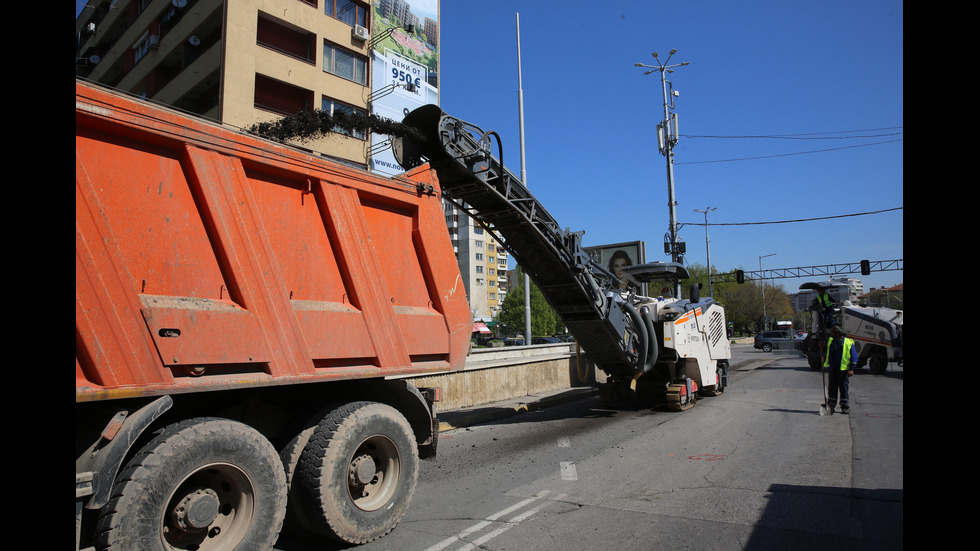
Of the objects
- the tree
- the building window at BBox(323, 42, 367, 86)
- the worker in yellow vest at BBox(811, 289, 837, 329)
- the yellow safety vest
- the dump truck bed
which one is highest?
the building window at BBox(323, 42, 367, 86)

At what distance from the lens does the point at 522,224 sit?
877 centimetres

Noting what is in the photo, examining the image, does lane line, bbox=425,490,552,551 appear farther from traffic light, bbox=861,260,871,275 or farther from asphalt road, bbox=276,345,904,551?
traffic light, bbox=861,260,871,275

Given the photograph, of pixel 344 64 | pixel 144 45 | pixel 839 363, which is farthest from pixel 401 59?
pixel 839 363

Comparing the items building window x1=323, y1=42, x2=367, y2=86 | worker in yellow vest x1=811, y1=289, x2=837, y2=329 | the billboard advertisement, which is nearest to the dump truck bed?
worker in yellow vest x1=811, y1=289, x2=837, y2=329

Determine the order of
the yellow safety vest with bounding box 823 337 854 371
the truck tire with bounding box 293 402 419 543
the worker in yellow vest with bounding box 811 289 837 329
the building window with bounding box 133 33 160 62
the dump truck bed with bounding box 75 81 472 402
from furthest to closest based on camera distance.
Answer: the building window with bounding box 133 33 160 62, the worker in yellow vest with bounding box 811 289 837 329, the yellow safety vest with bounding box 823 337 854 371, the truck tire with bounding box 293 402 419 543, the dump truck bed with bounding box 75 81 472 402

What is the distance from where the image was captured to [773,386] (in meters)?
15.7

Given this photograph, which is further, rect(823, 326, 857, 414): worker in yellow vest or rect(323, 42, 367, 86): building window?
rect(323, 42, 367, 86): building window

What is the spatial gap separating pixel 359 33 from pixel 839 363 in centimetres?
2199

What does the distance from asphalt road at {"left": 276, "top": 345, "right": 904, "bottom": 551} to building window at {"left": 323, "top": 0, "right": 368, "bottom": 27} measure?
816 inches

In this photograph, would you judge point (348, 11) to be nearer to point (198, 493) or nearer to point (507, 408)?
point (507, 408)

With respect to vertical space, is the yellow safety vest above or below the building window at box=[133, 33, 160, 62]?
below

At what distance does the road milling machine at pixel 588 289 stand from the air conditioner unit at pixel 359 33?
18000 millimetres

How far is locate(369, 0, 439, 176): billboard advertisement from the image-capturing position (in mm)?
24938
